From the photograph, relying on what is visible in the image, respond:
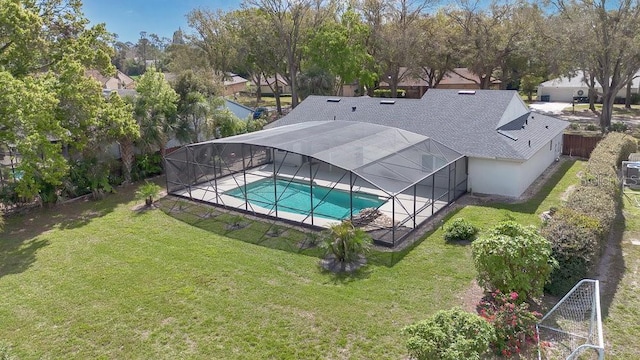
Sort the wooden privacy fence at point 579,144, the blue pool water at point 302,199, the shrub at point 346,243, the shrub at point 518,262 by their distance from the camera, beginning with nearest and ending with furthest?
the shrub at point 518,262 < the shrub at point 346,243 < the blue pool water at point 302,199 < the wooden privacy fence at point 579,144

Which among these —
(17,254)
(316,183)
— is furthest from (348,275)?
(17,254)

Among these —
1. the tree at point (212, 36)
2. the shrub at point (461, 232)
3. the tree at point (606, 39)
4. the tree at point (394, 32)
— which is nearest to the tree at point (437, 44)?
the tree at point (394, 32)

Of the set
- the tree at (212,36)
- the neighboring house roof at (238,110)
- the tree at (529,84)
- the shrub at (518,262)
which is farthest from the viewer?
the tree at (529,84)

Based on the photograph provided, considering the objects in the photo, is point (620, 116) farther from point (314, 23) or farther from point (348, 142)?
point (348, 142)

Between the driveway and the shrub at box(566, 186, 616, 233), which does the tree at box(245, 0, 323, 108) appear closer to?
the driveway

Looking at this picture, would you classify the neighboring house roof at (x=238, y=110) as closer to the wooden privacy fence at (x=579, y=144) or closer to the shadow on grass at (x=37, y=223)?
the shadow on grass at (x=37, y=223)

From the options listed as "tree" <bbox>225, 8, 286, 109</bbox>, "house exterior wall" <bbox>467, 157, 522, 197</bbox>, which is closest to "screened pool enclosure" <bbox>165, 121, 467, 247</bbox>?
"house exterior wall" <bbox>467, 157, 522, 197</bbox>
